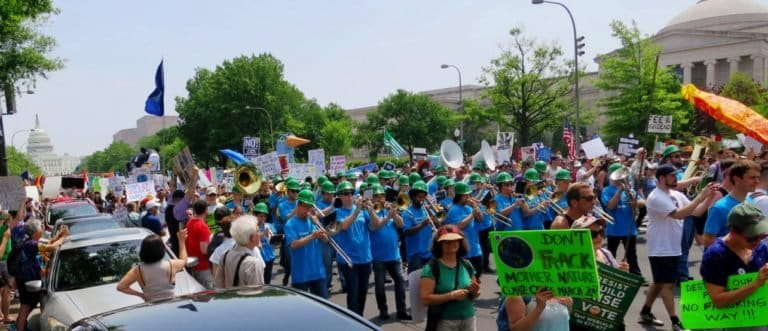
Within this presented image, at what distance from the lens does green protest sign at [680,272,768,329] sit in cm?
397

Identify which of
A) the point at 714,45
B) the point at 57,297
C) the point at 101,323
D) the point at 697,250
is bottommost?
the point at 697,250

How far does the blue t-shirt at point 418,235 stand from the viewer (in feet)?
28.5

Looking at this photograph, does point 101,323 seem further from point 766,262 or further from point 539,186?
point 539,186

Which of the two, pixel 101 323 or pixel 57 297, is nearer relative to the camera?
pixel 101 323

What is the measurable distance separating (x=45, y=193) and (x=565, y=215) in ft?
114

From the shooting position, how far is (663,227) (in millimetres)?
6949

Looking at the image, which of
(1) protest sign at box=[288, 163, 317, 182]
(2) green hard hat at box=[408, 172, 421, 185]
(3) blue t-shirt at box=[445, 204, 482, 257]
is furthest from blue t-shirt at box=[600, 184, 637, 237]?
(1) protest sign at box=[288, 163, 317, 182]

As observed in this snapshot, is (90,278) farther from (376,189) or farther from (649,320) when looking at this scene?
(649,320)

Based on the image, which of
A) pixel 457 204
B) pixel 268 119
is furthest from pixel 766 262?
pixel 268 119

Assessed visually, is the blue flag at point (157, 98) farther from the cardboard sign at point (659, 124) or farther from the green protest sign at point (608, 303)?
the green protest sign at point (608, 303)

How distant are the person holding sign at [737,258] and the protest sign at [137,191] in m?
15.8

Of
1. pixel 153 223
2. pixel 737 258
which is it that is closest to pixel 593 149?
pixel 153 223

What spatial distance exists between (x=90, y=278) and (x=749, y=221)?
6.09 meters

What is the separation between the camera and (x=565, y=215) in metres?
4.74
